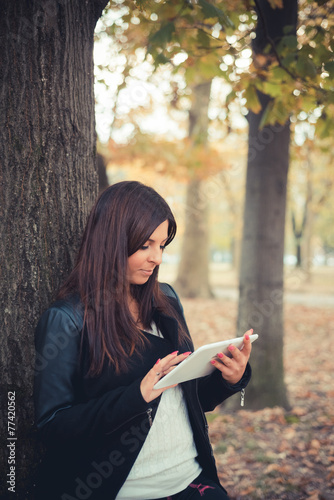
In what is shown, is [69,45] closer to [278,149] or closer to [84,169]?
[84,169]

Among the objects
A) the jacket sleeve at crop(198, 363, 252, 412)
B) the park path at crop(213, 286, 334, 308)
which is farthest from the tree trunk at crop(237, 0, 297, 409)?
the park path at crop(213, 286, 334, 308)

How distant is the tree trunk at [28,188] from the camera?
2.00 metres

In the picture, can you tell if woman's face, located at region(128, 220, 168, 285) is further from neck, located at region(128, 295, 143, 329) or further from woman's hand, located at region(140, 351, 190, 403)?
woman's hand, located at region(140, 351, 190, 403)

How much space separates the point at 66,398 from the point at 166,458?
1.73ft

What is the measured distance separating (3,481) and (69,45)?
83.2 inches

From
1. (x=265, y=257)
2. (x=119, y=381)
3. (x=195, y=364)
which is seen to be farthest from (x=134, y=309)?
(x=265, y=257)

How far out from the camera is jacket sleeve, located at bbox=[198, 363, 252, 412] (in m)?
2.10

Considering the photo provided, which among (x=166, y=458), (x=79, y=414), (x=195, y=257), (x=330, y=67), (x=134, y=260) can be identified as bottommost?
(x=195, y=257)

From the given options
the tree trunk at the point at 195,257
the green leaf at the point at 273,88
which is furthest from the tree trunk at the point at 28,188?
the tree trunk at the point at 195,257

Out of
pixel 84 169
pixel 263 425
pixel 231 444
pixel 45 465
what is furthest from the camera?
pixel 263 425

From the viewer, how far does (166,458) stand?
6.12 feet

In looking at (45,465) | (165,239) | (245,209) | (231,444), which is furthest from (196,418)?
(245,209)

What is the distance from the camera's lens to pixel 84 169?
7.51 ft

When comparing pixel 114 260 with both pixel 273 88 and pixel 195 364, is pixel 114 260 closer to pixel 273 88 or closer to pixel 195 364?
pixel 195 364
